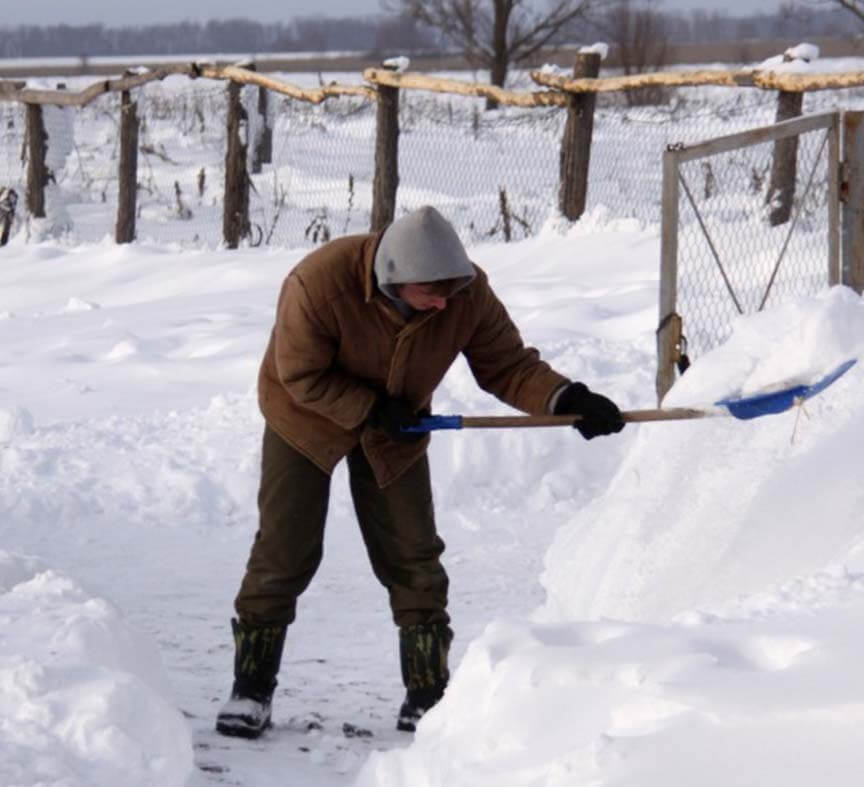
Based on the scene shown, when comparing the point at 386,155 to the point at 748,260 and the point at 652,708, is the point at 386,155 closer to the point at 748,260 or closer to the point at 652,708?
the point at 748,260

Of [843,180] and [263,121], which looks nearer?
[843,180]

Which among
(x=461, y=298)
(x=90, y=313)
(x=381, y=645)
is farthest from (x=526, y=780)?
(x=90, y=313)

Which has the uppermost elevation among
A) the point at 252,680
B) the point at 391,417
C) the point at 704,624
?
the point at 391,417

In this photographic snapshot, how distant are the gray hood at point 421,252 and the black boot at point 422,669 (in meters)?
1.01

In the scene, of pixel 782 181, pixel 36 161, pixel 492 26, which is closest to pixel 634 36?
pixel 492 26

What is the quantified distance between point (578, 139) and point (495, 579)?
17.4ft

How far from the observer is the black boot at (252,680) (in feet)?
15.0

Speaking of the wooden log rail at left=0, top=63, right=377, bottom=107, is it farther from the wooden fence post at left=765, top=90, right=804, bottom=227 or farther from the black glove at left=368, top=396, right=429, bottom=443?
the black glove at left=368, top=396, right=429, bottom=443

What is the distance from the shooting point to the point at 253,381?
8.42 m

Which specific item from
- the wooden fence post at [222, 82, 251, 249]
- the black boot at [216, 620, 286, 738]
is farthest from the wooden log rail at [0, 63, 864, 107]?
the black boot at [216, 620, 286, 738]

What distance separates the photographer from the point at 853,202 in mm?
7047

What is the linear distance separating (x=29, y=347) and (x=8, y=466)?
3.07 meters

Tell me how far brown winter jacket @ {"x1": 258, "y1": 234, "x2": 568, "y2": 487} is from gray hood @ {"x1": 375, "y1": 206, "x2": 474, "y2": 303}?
0.13m

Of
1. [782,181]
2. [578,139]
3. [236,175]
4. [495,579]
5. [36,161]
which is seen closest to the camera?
[495,579]
